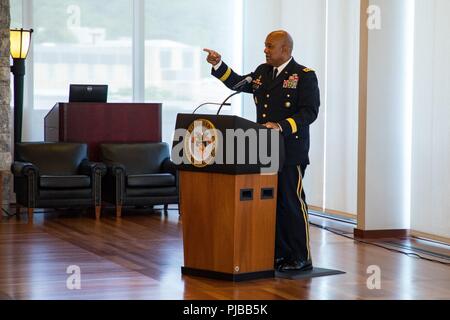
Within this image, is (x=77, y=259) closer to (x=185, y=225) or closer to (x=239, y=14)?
(x=185, y=225)

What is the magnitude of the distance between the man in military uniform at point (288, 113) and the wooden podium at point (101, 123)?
467cm

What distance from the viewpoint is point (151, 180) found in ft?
33.1

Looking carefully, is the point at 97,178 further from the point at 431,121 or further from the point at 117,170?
the point at 431,121

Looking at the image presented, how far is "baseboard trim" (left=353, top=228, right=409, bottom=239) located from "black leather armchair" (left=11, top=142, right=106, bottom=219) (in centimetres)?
299

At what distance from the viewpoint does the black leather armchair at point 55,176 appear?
966cm

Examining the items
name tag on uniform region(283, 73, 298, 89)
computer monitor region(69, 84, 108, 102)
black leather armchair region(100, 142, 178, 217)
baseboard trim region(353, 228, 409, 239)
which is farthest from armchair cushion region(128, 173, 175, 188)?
name tag on uniform region(283, 73, 298, 89)

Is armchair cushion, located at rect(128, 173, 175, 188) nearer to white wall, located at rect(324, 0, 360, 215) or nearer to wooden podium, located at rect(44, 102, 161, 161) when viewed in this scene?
wooden podium, located at rect(44, 102, 161, 161)

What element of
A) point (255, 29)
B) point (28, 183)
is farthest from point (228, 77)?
point (255, 29)

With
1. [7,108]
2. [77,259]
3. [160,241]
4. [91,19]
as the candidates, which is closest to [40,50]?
[91,19]

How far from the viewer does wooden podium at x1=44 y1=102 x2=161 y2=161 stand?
10.6 m

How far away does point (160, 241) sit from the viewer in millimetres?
8047

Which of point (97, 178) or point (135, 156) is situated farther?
point (135, 156)

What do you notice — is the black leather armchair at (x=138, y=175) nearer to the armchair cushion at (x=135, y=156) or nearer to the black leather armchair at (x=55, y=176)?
the armchair cushion at (x=135, y=156)

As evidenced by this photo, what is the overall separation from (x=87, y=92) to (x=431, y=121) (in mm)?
4392
